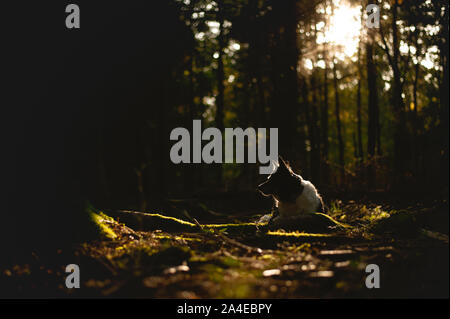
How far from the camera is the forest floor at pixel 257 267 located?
9.94ft

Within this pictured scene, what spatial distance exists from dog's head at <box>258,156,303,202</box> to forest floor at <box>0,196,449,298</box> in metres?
2.31

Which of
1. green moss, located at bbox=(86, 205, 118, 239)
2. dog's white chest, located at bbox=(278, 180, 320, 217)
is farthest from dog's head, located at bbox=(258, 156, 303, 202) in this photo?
green moss, located at bbox=(86, 205, 118, 239)

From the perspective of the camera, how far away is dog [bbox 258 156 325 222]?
23.7ft

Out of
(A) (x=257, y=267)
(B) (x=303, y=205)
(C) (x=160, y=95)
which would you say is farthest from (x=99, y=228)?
(C) (x=160, y=95)

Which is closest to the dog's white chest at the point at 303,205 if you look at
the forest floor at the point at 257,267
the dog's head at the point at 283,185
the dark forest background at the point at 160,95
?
the dog's head at the point at 283,185

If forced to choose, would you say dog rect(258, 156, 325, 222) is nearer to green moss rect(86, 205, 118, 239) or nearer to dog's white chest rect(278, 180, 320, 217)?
dog's white chest rect(278, 180, 320, 217)

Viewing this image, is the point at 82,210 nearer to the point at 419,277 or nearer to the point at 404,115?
the point at 419,277

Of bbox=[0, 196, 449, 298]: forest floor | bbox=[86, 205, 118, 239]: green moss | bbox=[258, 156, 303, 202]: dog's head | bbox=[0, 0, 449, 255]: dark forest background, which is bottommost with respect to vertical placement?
bbox=[0, 196, 449, 298]: forest floor

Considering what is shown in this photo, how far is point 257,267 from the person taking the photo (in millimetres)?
3697

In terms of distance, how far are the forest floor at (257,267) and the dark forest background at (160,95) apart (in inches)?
25.0

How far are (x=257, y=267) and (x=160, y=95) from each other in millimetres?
13499

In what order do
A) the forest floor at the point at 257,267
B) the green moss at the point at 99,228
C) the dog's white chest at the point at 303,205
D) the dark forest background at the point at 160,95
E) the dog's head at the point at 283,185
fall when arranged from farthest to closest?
the dog's head at the point at 283,185 < the dog's white chest at the point at 303,205 < the green moss at the point at 99,228 < the dark forest background at the point at 160,95 < the forest floor at the point at 257,267

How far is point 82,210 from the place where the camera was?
5.10 meters

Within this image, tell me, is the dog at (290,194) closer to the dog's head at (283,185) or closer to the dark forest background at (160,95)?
the dog's head at (283,185)
